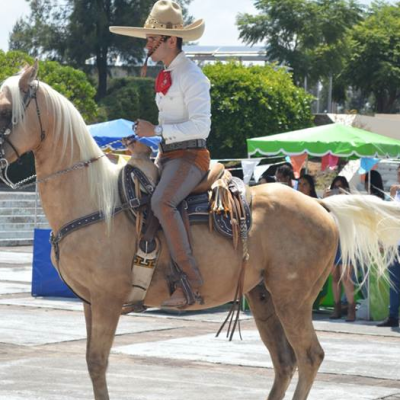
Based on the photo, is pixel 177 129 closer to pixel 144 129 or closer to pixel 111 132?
pixel 144 129

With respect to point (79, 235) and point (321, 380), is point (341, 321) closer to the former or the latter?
point (321, 380)

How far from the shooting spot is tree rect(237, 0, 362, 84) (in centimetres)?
6500

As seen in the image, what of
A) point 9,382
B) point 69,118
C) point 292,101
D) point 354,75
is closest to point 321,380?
point 9,382

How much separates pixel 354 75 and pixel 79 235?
65172 millimetres

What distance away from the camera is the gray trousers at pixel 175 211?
21.9ft

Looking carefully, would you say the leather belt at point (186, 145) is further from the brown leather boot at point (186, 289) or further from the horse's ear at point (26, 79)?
the horse's ear at point (26, 79)

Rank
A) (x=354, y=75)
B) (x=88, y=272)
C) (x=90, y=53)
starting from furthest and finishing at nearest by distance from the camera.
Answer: (x=354, y=75), (x=90, y=53), (x=88, y=272)

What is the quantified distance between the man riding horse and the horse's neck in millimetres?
493

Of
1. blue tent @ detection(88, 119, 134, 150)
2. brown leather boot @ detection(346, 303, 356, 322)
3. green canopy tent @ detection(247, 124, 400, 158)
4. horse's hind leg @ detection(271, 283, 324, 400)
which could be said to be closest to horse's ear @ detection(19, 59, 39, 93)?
horse's hind leg @ detection(271, 283, 324, 400)

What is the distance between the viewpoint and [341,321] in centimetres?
1253

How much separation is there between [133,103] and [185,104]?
154 feet

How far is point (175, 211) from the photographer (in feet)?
22.0

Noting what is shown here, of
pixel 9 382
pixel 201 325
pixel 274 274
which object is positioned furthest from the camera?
pixel 201 325

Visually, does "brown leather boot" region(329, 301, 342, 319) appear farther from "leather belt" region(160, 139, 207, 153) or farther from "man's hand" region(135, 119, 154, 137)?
"man's hand" region(135, 119, 154, 137)
